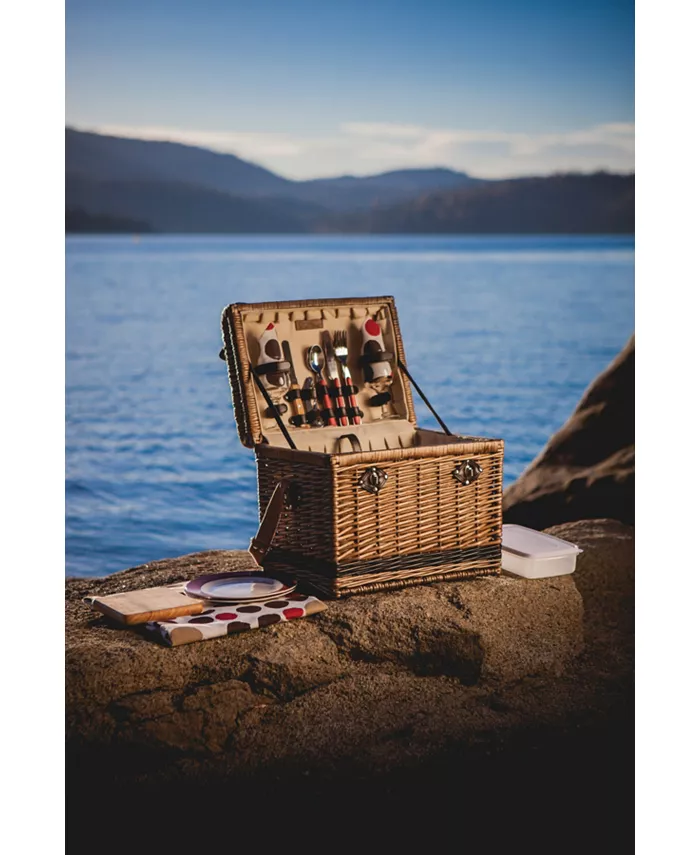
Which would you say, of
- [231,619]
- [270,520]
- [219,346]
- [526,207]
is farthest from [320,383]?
[219,346]

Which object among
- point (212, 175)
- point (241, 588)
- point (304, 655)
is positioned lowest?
point (304, 655)

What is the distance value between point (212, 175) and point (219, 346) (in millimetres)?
1791

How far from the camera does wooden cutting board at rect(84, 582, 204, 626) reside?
224 centimetres

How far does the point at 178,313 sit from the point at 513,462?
11.8ft

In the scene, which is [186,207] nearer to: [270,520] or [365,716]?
[270,520]

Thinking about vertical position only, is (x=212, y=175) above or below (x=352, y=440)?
above

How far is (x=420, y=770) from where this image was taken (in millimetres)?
2301

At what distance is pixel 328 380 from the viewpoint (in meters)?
2.72

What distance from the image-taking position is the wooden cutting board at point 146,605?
7.36ft

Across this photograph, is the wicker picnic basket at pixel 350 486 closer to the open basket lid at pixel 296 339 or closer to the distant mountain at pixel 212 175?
the open basket lid at pixel 296 339

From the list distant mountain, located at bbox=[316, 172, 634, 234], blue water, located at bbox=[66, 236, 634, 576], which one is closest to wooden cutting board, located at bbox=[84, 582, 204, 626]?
blue water, located at bbox=[66, 236, 634, 576]

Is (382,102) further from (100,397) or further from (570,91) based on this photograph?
(100,397)

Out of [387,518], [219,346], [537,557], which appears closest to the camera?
[387,518]
